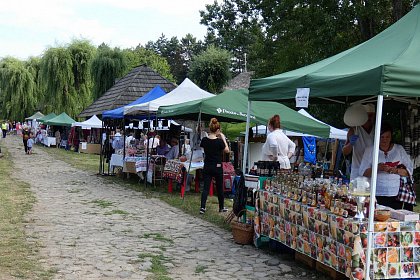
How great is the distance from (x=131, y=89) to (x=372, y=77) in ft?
56.2

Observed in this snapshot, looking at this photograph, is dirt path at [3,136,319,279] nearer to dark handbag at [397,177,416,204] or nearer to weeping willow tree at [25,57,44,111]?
dark handbag at [397,177,416,204]

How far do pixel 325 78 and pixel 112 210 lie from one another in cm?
598

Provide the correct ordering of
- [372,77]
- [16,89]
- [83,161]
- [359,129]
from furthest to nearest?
[16,89]
[83,161]
[359,129]
[372,77]

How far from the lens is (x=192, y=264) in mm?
6348

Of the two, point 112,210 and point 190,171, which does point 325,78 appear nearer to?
point 112,210

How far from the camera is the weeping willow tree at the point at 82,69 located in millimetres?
40062

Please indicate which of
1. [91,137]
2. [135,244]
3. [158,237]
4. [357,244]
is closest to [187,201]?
[158,237]

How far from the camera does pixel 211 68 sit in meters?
46.1

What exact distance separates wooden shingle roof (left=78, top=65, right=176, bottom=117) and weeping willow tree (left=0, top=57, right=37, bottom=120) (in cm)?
2746

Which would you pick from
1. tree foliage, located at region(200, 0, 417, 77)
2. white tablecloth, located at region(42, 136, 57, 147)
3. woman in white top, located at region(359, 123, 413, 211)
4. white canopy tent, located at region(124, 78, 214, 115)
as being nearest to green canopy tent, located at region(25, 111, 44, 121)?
white tablecloth, located at region(42, 136, 57, 147)

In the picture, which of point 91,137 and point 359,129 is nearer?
point 359,129

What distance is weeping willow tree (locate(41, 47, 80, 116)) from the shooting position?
3922 centimetres

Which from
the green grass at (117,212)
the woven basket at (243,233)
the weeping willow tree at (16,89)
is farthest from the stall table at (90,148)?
the woven basket at (243,233)

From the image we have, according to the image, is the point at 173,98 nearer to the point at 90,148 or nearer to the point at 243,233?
the point at 243,233
